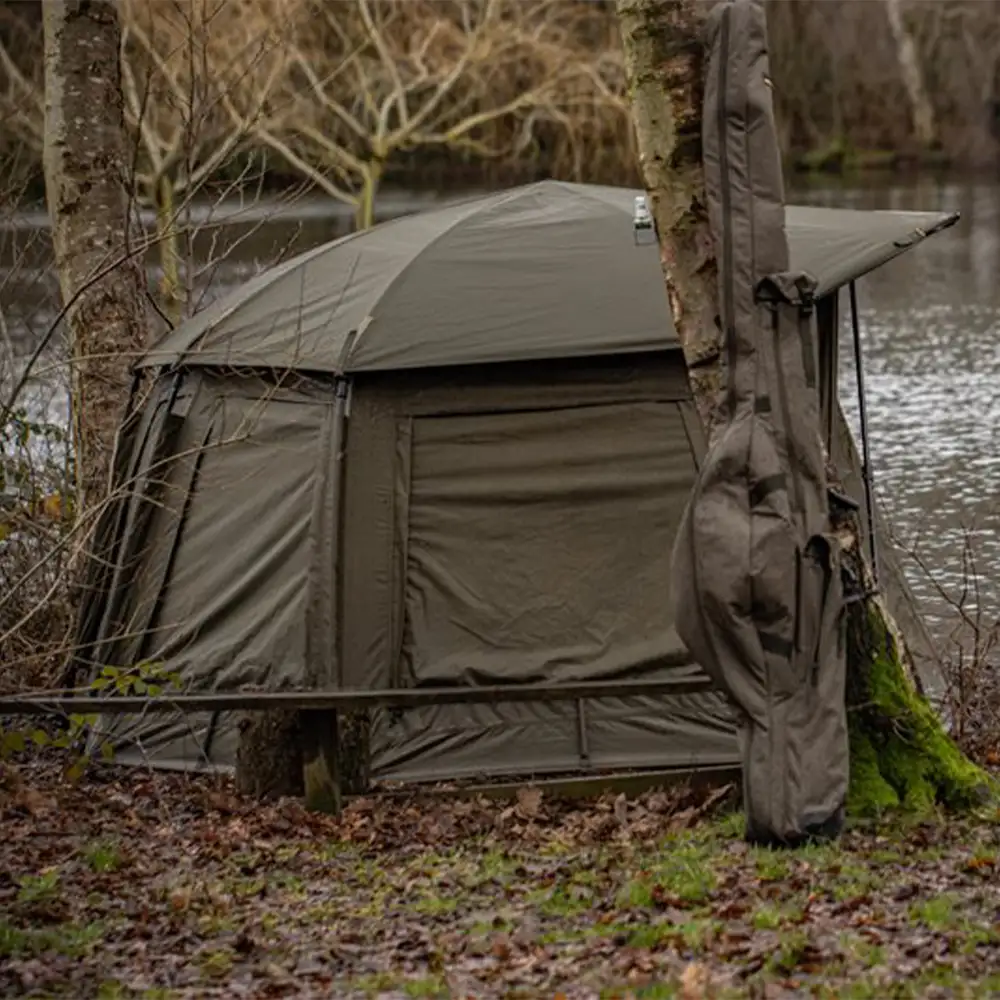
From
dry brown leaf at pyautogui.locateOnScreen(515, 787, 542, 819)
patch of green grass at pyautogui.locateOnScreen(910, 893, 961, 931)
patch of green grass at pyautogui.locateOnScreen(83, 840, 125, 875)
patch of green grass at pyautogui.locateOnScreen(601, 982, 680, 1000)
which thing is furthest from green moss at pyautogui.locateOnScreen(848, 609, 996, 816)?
patch of green grass at pyautogui.locateOnScreen(83, 840, 125, 875)

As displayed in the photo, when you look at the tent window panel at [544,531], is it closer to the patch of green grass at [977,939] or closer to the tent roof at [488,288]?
the tent roof at [488,288]

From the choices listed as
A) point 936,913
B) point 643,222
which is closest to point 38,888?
point 936,913

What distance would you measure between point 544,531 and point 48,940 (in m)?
3.57

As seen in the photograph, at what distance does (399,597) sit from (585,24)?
28.0 meters

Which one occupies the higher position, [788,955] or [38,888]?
[788,955]

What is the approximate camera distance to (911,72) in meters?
56.3

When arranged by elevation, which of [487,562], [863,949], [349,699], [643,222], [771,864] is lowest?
[771,864]

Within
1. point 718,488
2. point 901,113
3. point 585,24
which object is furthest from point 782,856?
point 901,113

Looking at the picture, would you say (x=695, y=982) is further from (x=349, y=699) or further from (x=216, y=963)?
(x=349, y=699)

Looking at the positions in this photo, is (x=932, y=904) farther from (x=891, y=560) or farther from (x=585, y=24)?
(x=585, y=24)

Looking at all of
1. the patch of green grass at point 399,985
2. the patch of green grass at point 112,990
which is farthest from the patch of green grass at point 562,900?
the patch of green grass at point 112,990

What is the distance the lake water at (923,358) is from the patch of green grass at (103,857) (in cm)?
193

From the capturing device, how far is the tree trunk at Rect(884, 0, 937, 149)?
181 ft

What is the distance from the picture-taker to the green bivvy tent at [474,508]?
8922 mm
